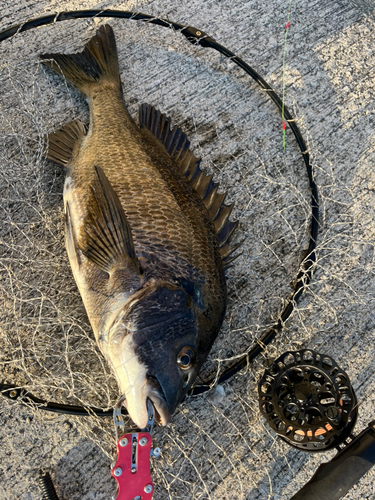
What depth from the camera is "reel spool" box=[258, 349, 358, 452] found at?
1.79m

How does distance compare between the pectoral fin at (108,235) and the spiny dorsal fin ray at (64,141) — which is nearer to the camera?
the pectoral fin at (108,235)

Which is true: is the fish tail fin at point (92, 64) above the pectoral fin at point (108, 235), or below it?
above

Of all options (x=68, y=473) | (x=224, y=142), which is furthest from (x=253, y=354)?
(x=224, y=142)

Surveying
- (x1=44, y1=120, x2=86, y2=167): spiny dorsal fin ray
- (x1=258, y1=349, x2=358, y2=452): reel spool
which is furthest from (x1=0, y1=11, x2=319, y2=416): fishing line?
(x1=44, y1=120, x2=86, y2=167): spiny dorsal fin ray

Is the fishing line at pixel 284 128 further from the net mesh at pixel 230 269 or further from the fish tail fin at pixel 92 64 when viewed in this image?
the fish tail fin at pixel 92 64

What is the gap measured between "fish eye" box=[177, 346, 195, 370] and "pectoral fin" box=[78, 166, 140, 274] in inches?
13.9

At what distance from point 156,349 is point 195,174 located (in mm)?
855

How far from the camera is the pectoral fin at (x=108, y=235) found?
1.50m

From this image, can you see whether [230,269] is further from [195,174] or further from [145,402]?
[145,402]

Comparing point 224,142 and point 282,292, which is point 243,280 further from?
point 224,142

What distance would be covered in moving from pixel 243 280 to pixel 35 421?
50.8 inches

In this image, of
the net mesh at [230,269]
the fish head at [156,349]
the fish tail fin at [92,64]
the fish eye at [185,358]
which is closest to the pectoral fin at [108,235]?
the fish head at [156,349]

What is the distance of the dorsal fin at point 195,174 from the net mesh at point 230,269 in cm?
36

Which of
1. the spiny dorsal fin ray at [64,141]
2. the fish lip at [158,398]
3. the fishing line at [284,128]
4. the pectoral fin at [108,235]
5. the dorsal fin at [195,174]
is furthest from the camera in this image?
the spiny dorsal fin ray at [64,141]
